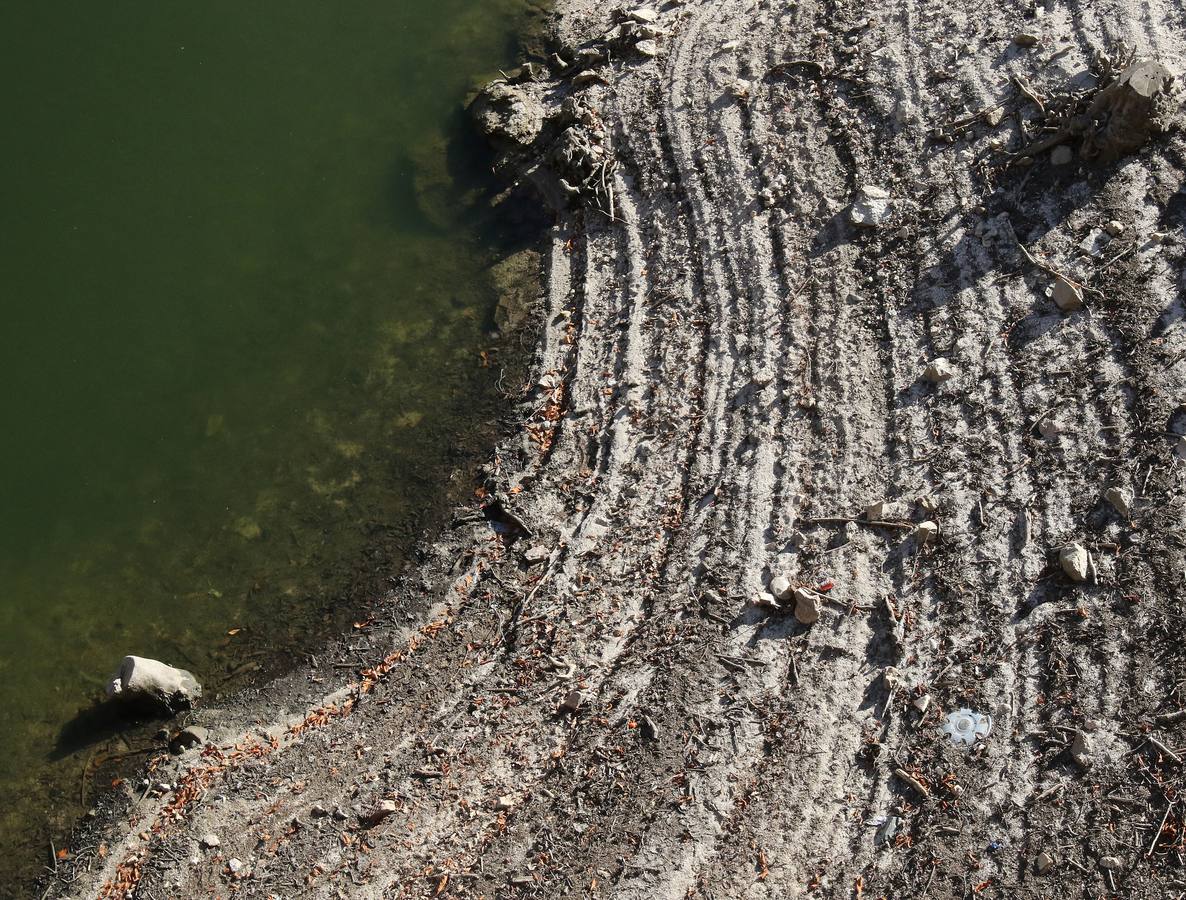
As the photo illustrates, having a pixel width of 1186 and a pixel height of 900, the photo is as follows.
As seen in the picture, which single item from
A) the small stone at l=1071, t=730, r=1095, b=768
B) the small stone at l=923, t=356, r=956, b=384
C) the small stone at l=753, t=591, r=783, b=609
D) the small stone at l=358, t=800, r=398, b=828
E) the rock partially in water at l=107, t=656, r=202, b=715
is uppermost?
the rock partially in water at l=107, t=656, r=202, b=715

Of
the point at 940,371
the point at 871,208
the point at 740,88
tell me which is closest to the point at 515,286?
the point at 740,88

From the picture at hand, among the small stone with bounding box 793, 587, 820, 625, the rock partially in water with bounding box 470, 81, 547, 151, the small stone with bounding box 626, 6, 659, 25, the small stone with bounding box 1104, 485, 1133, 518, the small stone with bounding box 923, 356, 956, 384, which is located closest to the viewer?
the small stone with bounding box 1104, 485, 1133, 518

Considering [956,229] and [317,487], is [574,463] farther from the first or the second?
[956,229]

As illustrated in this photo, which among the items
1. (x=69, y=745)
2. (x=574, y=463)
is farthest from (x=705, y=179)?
(x=69, y=745)

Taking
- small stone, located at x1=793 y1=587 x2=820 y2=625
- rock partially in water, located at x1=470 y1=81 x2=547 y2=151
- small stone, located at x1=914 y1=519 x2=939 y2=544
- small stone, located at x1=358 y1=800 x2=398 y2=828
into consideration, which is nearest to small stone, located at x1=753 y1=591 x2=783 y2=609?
small stone, located at x1=793 y1=587 x2=820 y2=625

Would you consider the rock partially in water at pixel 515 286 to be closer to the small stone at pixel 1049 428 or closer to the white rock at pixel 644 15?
the white rock at pixel 644 15

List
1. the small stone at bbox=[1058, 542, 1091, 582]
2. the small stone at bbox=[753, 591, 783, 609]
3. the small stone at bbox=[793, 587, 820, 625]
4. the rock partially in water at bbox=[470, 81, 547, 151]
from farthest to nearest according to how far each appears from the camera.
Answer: the rock partially in water at bbox=[470, 81, 547, 151] < the small stone at bbox=[753, 591, 783, 609] < the small stone at bbox=[793, 587, 820, 625] < the small stone at bbox=[1058, 542, 1091, 582]

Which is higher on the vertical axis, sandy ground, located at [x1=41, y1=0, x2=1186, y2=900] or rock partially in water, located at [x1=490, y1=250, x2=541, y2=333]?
rock partially in water, located at [x1=490, y1=250, x2=541, y2=333]

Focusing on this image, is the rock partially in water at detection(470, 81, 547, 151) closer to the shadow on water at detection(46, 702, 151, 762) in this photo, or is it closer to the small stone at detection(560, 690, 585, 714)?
the small stone at detection(560, 690, 585, 714)
